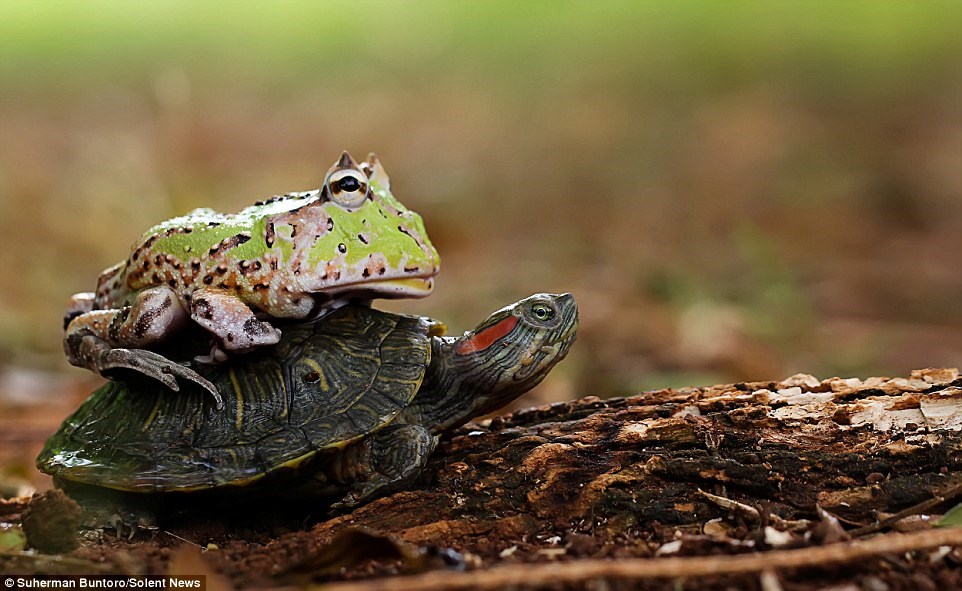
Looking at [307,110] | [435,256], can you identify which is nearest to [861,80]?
[307,110]

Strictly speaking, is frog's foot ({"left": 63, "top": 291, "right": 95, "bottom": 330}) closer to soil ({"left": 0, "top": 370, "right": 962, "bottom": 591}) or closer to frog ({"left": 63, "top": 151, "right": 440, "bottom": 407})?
frog ({"left": 63, "top": 151, "right": 440, "bottom": 407})

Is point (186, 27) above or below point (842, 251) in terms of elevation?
above

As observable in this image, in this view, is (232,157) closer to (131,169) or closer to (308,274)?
(131,169)

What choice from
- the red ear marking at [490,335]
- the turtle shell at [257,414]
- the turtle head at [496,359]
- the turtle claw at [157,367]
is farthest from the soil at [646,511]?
the turtle claw at [157,367]

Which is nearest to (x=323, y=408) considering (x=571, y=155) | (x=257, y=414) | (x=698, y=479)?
(x=257, y=414)

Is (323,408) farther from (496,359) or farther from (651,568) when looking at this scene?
(651,568)

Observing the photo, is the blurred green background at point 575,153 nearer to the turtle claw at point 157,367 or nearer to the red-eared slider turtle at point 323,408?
the red-eared slider turtle at point 323,408
